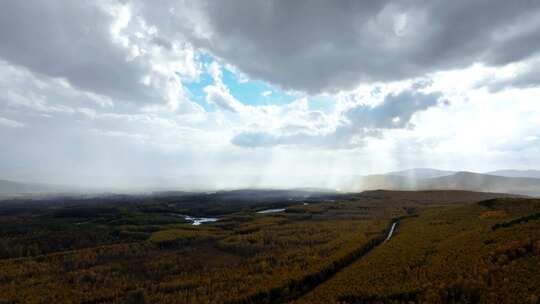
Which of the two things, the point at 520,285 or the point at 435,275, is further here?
the point at 435,275

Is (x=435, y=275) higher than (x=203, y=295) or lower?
higher

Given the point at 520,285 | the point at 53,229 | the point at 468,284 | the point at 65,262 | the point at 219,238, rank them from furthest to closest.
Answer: the point at 53,229 → the point at 219,238 → the point at 65,262 → the point at 468,284 → the point at 520,285

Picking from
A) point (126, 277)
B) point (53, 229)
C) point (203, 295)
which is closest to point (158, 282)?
point (126, 277)

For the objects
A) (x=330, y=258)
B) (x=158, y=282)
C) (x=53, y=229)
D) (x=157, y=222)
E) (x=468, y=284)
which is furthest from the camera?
(x=157, y=222)

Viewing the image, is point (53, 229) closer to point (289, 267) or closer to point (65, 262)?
point (65, 262)

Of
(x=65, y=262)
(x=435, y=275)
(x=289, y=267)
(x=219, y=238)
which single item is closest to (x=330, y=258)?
(x=289, y=267)

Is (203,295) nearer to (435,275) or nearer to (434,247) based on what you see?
(435,275)

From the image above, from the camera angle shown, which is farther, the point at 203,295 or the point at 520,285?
the point at 203,295

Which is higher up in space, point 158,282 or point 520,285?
point 520,285

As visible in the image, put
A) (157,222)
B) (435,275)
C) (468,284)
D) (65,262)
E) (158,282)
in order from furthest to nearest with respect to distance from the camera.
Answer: (157,222)
(65,262)
(158,282)
(435,275)
(468,284)
